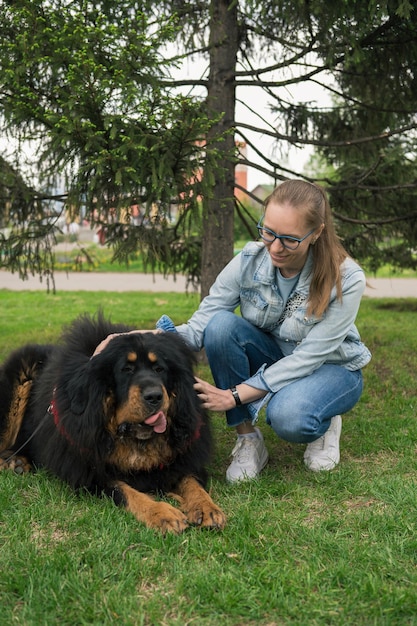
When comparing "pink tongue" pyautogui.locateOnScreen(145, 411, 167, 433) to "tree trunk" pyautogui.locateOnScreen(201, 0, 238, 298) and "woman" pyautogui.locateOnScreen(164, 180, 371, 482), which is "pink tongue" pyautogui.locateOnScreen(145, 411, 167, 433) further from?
"tree trunk" pyautogui.locateOnScreen(201, 0, 238, 298)

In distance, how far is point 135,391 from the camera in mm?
3162

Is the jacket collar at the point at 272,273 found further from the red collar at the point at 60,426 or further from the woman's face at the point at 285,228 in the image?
the red collar at the point at 60,426

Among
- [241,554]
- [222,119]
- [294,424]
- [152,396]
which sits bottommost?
[241,554]

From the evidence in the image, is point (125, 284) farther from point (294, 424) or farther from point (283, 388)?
point (294, 424)

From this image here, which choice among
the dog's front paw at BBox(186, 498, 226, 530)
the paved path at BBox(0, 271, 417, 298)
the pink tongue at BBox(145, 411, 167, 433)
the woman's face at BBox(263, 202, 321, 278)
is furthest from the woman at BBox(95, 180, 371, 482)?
the paved path at BBox(0, 271, 417, 298)

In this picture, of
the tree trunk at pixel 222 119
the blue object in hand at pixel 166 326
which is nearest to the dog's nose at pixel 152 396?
the blue object in hand at pixel 166 326

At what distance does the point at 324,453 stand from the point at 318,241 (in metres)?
1.24

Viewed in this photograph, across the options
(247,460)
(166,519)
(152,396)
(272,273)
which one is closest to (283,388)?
(247,460)

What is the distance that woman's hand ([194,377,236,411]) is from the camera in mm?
3623

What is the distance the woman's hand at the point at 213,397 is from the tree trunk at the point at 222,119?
2997 millimetres

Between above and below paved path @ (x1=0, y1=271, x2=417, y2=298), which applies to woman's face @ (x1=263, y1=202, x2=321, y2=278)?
above

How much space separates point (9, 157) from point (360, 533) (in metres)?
5.54

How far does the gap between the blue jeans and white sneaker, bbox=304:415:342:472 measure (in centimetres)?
15

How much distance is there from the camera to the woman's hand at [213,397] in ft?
11.9
